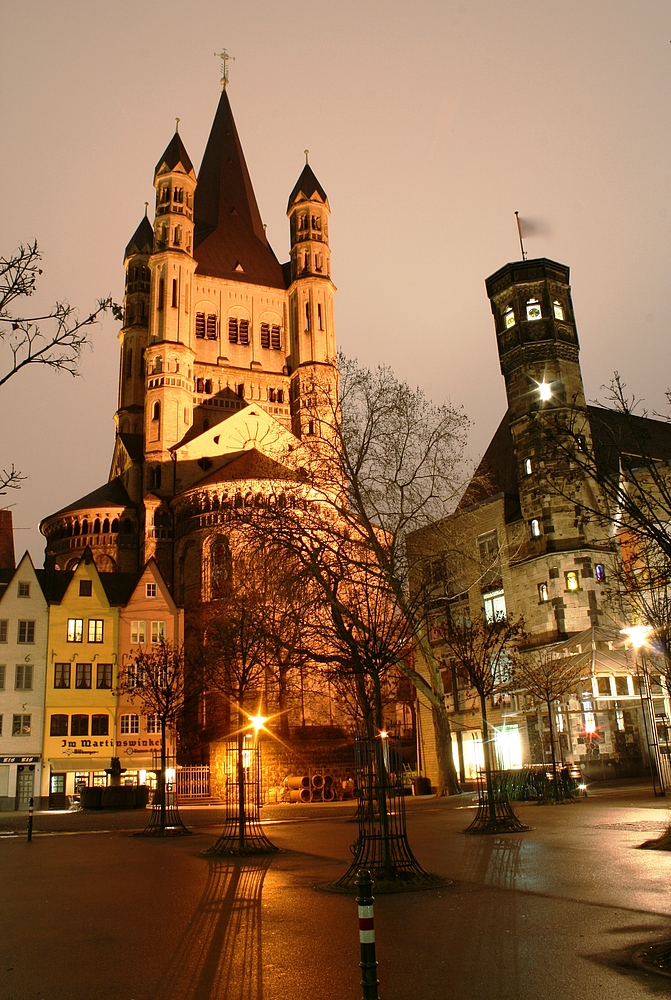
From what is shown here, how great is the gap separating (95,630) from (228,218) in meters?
51.0

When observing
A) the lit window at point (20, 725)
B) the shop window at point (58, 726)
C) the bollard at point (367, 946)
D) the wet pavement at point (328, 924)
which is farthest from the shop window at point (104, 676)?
the bollard at point (367, 946)

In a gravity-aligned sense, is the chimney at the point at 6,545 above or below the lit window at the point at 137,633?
above

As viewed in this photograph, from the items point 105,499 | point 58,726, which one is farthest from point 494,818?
point 105,499

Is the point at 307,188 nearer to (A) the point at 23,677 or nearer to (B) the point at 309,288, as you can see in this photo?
(B) the point at 309,288

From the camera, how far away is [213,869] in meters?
14.4

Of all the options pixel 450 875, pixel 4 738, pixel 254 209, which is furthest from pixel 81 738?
pixel 254 209

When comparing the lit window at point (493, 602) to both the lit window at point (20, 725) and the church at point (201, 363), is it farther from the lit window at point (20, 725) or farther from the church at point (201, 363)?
the lit window at point (20, 725)

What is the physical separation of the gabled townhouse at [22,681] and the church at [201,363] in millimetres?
5703

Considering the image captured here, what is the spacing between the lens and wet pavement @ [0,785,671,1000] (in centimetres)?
670

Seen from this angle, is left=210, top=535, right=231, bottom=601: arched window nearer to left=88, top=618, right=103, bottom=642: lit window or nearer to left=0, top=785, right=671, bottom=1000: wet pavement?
left=88, top=618, right=103, bottom=642: lit window

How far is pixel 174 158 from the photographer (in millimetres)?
76625

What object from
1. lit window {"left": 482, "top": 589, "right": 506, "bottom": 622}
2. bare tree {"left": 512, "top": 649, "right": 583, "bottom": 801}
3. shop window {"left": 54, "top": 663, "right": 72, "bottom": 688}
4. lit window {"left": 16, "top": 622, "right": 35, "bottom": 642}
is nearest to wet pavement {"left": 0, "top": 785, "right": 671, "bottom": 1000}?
bare tree {"left": 512, "top": 649, "right": 583, "bottom": 801}

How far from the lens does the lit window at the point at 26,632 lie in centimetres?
4778

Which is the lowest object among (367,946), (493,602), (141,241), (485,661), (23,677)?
(367,946)
